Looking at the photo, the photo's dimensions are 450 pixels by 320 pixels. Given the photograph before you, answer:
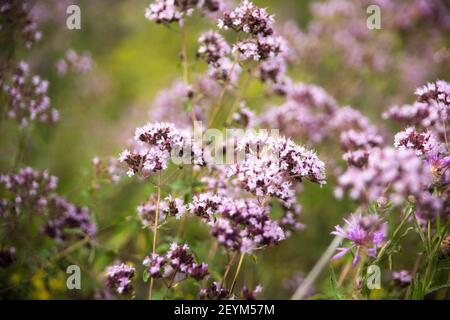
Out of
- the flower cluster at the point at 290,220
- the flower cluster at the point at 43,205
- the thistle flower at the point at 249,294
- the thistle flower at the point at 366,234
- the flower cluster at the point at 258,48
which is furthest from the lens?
the flower cluster at the point at 43,205

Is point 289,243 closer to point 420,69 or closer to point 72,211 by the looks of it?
point 72,211

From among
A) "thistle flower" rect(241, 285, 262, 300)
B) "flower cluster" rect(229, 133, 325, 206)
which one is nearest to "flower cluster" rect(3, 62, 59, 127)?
"flower cluster" rect(229, 133, 325, 206)

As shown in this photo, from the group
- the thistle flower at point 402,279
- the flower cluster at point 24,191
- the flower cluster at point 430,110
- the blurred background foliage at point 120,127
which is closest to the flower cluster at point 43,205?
the flower cluster at point 24,191

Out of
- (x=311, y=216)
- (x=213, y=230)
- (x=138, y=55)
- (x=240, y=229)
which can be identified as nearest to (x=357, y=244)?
(x=240, y=229)

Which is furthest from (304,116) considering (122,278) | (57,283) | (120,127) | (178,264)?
(120,127)

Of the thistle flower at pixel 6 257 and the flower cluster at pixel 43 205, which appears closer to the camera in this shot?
the thistle flower at pixel 6 257

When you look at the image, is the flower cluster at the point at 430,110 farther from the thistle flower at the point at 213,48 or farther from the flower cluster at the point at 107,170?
the flower cluster at the point at 107,170

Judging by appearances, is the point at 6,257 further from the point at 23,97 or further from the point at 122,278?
the point at 23,97
